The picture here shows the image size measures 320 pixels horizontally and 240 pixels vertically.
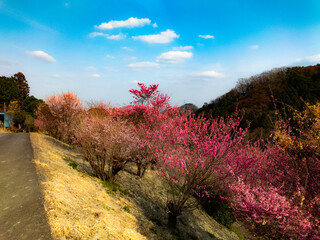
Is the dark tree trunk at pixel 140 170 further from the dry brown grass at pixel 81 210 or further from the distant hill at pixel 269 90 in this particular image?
the distant hill at pixel 269 90

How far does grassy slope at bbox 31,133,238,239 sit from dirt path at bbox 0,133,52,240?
18 cm

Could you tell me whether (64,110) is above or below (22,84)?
below

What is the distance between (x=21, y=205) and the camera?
409 centimetres

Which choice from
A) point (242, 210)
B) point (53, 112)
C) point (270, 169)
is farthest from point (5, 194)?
point (53, 112)

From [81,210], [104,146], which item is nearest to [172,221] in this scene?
[81,210]

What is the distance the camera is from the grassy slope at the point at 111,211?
393 centimetres

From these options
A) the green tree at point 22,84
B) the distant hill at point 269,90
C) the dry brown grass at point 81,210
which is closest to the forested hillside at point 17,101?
the green tree at point 22,84

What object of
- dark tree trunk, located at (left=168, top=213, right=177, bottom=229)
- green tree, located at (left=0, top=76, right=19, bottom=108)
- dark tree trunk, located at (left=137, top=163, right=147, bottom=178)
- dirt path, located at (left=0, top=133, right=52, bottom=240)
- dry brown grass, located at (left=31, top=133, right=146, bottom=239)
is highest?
green tree, located at (left=0, top=76, right=19, bottom=108)

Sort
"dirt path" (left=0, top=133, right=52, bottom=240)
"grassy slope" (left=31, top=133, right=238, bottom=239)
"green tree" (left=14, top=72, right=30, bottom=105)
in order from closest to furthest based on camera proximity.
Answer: "dirt path" (left=0, top=133, right=52, bottom=240)
"grassy slope" (left=31, top=133, right=238, bottom=239)
"green tree" (left=14, top=72, right=30, bottom=105)

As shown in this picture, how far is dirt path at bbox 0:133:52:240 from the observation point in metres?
3.31

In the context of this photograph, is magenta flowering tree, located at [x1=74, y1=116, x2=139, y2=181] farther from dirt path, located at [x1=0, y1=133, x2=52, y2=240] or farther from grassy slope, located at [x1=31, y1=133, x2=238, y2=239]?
dirt path, located at [x1=0, y1=133, x2=52, y2=240]

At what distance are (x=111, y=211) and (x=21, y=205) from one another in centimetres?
227

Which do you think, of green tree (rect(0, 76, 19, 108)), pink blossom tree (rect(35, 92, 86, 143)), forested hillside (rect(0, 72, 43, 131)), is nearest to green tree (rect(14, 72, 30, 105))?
forested hillside (rect(0, 72, 43, 131))

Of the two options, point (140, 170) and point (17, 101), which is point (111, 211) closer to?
point (140, 170)
